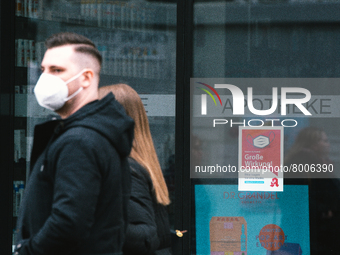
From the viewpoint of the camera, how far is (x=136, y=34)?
4395mm

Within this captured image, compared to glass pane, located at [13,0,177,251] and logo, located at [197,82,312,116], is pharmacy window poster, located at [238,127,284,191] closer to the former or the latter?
logo, located at [197,82,312,116]

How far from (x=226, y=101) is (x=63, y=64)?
2286 mm

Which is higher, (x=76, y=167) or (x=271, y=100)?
(x=271, y=100)

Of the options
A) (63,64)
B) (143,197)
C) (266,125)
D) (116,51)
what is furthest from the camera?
(116,51)

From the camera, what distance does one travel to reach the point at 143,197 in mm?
2480

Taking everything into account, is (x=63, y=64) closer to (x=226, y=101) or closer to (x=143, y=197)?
(x=143, y=197)

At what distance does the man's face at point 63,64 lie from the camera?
230cm

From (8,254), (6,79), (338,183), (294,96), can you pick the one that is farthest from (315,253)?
(6,79)

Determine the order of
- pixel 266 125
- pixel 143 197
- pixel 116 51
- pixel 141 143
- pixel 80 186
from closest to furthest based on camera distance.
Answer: pixel 80 186
pixel 143 197
pixel 141 143
pixel 266 125
pixel 116 51

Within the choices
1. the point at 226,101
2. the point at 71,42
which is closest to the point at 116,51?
the point at 226,101

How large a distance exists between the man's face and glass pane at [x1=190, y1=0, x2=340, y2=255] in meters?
2.14

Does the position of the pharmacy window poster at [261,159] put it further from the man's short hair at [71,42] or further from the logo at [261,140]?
the man's short hair at [71,42]

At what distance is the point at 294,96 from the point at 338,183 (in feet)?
3.12

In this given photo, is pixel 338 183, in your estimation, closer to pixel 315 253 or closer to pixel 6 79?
pixel 315 253
